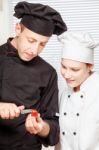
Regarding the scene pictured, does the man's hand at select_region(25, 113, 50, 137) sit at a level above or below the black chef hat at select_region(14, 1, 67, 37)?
below

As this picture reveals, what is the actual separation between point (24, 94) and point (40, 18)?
0.87ft

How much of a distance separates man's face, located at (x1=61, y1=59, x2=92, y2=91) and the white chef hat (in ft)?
0.06

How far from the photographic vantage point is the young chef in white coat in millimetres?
1142

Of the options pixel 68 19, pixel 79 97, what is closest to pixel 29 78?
pixel 79 97

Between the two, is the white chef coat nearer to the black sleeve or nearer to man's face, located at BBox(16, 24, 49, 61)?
the black sleeve

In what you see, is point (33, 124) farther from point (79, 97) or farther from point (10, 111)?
point (79, 97)

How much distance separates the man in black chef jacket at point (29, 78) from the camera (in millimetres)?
1090

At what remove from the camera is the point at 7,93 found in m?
1.12

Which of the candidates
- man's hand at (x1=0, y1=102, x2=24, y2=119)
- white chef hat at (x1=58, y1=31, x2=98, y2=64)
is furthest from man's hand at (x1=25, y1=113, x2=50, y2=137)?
white chef hat at (x1=58, y1=31, x2=98, y2=64)

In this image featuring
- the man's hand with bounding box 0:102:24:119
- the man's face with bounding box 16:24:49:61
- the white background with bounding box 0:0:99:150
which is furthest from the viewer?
the white background with bounding box 0:0:99:150

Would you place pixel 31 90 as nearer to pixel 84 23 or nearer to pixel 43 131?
pixel 43 131

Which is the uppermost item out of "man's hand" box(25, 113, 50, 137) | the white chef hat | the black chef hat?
the black chef hat

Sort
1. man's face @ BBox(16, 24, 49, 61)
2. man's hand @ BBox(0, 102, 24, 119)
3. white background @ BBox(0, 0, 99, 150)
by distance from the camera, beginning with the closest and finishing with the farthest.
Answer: man's hand @ BBox(0, 102, 24, 119), man's face @ BBox(16, 24, 49, 61), white background @ BBox(0, 0, 99, 150)

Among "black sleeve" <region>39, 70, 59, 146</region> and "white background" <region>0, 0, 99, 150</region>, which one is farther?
"white background" <region>0, 0, 99, 150</region>
